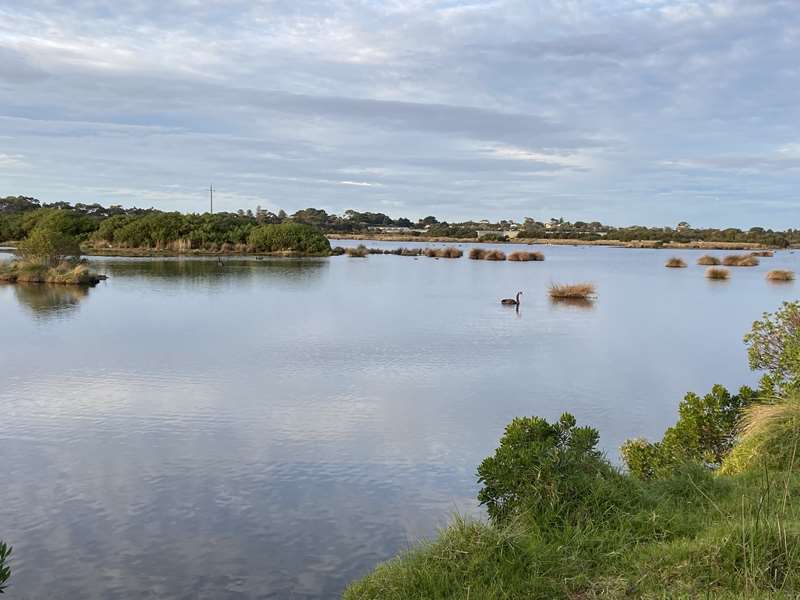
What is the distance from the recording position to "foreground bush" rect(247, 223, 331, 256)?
8412cm

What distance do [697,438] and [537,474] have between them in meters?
3.98

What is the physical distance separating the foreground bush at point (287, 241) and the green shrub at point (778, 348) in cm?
7294

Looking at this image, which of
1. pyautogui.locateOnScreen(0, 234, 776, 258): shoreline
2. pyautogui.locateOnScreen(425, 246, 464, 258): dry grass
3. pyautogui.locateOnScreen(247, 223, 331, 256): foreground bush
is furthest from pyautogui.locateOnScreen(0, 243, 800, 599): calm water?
pyautogui.locateOnScreen(247, 223, 331, 256): foreground bush

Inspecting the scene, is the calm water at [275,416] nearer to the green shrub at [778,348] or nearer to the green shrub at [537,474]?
the green shrub at [537,474]

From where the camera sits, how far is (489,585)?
17.8 feet

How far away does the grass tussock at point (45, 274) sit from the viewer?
134ft

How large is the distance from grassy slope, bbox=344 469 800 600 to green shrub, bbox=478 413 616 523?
0.28 meters

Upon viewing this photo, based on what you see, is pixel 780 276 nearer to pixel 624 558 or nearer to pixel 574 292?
pixel 574 292

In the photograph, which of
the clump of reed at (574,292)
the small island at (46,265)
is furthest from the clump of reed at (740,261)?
the small island at (46,265)

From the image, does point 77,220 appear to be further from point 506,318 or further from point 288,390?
point 288,390

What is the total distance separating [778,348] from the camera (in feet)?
39.0

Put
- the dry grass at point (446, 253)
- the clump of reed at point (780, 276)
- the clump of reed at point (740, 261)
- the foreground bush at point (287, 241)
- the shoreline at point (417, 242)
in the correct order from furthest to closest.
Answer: the foreground bush at point (287, 241) < the dry grass at point (446, 253) < the shoreline at point (417, 242) < the clump of reed at point (740, 261) < the clump of reed at point (780, 276)

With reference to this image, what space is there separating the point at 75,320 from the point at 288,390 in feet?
47.7

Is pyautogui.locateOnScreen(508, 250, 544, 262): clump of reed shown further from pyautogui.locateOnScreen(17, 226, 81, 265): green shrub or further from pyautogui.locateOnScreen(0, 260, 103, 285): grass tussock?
pyautogui.locateOnScreen(17, 226, 81, 265): green shrub
